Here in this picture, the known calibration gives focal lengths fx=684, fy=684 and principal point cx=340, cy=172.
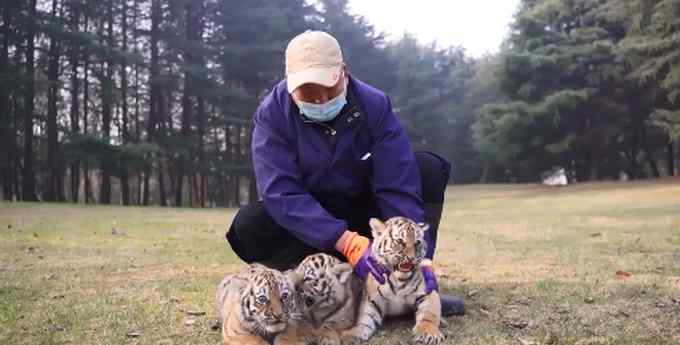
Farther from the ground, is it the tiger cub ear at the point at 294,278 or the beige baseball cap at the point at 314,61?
the beige baseball cap at the point at 314,61

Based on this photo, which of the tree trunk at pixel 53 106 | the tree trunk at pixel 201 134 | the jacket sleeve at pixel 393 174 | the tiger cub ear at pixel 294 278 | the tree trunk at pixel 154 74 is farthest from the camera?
the tree trunk at pixel 201 134

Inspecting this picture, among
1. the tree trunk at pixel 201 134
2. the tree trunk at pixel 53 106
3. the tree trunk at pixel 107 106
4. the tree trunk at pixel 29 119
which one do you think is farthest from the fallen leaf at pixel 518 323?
the tree trunk at pixel 201 134

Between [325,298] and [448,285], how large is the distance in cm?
235

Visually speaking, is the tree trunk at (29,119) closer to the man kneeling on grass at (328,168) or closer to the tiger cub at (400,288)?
the man kneeling on grass at (328,168)

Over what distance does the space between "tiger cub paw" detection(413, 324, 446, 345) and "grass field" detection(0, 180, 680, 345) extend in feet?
0.30

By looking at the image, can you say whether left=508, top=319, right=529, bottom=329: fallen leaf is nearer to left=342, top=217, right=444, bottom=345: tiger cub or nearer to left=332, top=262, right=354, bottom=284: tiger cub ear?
left=342, top=217, right=444, bottom=345: tiger cub

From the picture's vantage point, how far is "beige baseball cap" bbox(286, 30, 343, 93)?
4242 mm

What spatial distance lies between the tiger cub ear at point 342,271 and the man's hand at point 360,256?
7 centimetres

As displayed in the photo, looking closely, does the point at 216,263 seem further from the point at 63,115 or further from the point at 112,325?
the point at 63,115

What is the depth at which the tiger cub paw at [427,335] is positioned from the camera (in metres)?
4.08

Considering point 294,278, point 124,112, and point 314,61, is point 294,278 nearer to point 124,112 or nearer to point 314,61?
point 314,61

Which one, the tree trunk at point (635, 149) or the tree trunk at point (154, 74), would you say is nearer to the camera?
the tree trunk at point (154, 74)

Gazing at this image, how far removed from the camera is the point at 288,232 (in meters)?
4.99

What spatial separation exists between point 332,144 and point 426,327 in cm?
136
